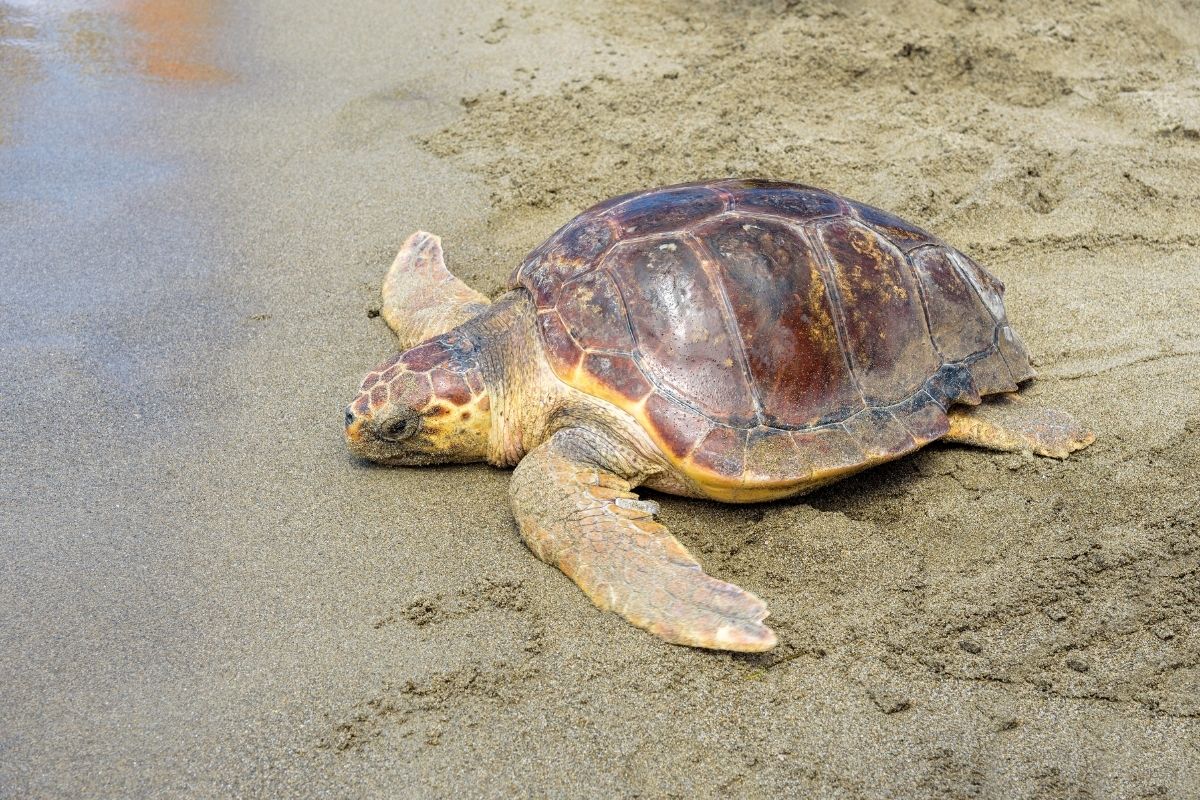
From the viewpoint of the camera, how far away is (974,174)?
419 centimetres

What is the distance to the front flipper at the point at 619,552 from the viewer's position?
2.19 m

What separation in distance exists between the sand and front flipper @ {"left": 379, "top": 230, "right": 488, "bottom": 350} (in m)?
0.13

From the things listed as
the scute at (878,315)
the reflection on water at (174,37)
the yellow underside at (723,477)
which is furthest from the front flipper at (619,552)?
the reflection on water at (174,37)

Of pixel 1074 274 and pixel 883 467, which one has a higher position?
pixel 1074 274

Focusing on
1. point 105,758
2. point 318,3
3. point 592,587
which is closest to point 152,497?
point 105,758

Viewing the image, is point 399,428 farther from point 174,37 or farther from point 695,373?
point 174,37

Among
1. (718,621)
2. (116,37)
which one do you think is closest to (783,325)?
(718,621)

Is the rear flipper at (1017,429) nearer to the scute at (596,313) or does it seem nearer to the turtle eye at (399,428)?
the scute at (596,313)

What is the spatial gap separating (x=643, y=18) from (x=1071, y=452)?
381 cm

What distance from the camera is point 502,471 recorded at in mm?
2939

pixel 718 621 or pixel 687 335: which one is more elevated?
pixel 687 335

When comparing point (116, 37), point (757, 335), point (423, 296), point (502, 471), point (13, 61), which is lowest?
point (502, 471)

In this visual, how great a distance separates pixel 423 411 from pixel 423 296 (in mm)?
777

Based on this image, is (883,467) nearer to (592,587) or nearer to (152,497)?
(592,587)
